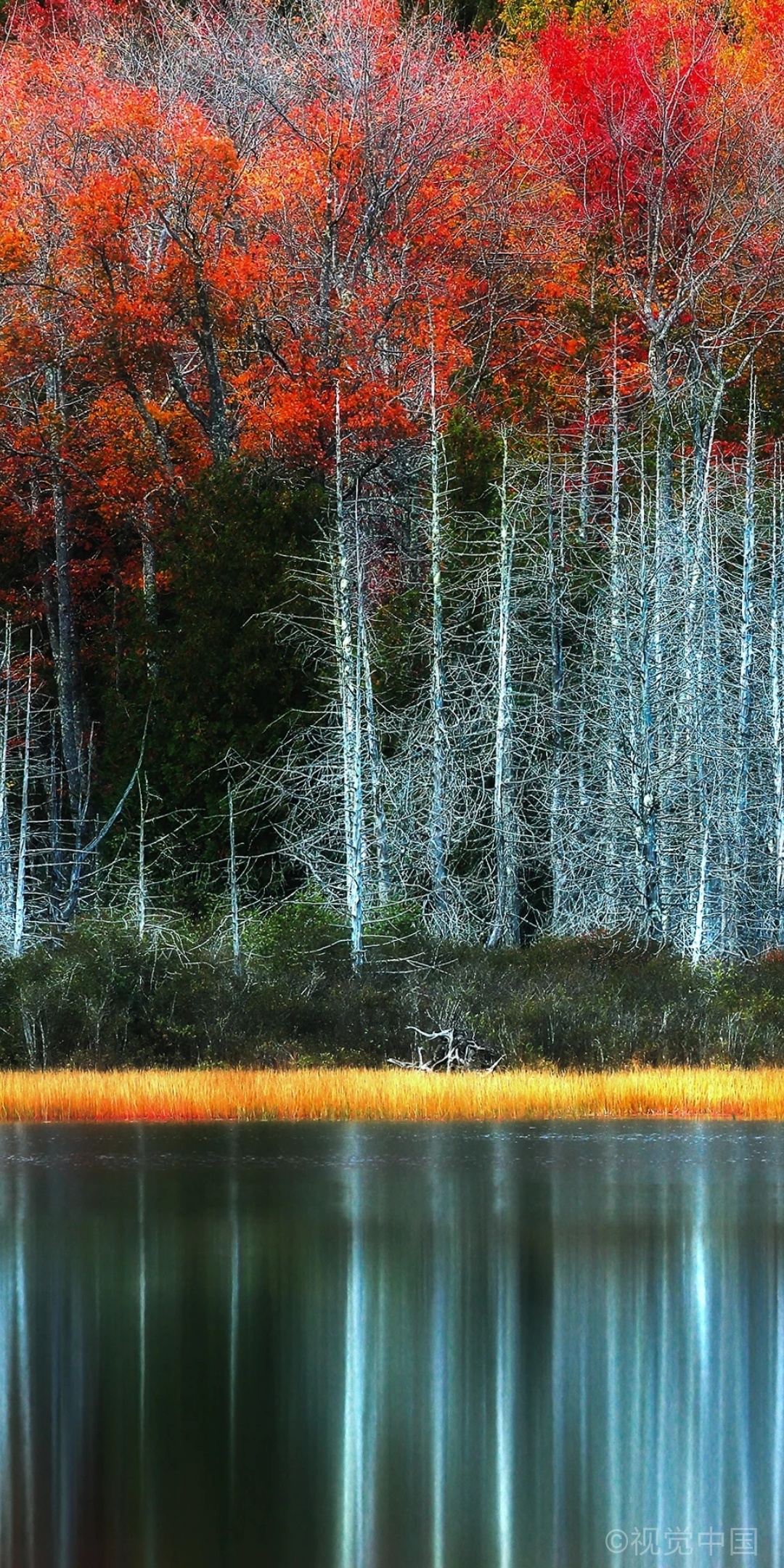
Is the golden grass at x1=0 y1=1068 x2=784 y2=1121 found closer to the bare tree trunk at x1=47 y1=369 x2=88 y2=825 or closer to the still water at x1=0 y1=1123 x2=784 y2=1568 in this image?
the still water at x1=0 y1=1123 x2=784 y2=1568

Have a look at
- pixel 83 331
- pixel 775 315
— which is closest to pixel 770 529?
pixel 775 315

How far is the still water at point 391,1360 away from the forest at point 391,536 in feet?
23.3

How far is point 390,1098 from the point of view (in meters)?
18.6

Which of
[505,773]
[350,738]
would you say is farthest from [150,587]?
[350,738]

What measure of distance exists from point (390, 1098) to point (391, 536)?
17266 millimetres

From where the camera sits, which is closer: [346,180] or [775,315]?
[346,180]

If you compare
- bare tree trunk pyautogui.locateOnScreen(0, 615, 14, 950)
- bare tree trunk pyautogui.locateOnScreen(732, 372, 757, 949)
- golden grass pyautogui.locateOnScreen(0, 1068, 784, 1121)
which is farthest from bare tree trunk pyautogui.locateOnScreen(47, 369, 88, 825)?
golden grass pyautogui.locateOnScreen(0, 1068, 784, 1121)

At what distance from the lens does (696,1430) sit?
838 centimetres

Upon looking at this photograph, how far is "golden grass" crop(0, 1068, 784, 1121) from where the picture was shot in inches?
720

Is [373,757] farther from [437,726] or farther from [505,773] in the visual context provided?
[505,773]

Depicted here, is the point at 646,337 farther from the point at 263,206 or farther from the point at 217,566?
the point at 217,566

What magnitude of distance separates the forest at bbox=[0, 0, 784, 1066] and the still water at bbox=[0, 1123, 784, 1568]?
709 centimetres

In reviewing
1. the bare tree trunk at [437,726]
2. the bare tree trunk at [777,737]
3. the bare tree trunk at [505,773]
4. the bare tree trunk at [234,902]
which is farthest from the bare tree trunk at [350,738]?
the bare tree trunk at [777,737]

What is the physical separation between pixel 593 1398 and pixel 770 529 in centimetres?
2651
